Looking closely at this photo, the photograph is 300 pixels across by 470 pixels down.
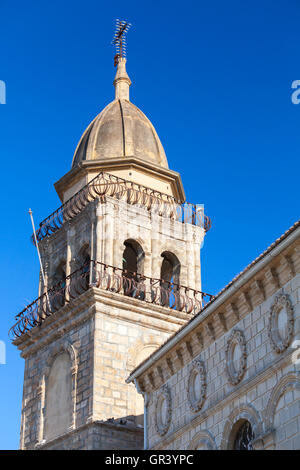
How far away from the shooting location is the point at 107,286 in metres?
27.0

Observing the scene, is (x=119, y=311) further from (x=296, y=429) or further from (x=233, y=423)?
(x=296, y=429)

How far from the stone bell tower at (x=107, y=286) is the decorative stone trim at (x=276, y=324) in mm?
8867

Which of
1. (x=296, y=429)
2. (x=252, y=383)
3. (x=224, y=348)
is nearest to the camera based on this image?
(x=296, y=429)

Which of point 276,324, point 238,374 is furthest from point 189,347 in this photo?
point 276,324

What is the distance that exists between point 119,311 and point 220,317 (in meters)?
7.87

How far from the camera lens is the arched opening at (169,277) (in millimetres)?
28609

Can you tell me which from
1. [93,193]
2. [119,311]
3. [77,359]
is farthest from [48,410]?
[93,193]

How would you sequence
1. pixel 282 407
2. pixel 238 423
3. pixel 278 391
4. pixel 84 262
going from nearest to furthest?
pixel 282 407
pixel 278 391
pixel 238 423
pixel 84 262

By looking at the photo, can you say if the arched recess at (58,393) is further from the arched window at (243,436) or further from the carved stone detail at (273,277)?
the carved stone detail at (273,277)

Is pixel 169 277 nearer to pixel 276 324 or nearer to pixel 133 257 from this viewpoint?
pixel 133 257

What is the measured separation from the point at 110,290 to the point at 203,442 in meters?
8.32

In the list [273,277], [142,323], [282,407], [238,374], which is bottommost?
[282,407]

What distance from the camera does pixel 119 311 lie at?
27141mm

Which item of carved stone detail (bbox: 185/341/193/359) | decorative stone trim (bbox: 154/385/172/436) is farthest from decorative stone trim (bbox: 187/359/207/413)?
decorative stone trim (bbox: 154/385/172/436)
